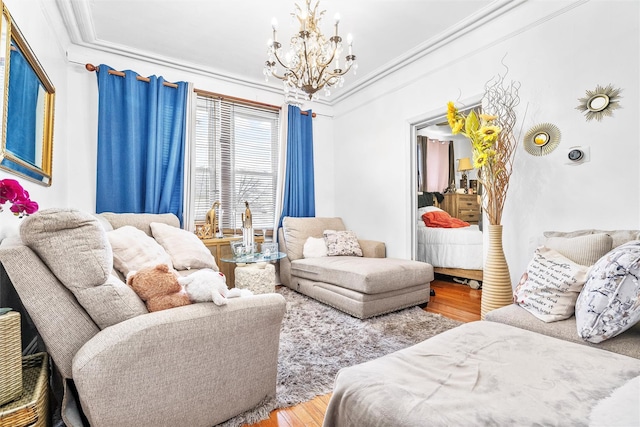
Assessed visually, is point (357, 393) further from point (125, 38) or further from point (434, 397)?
point (125, 38)

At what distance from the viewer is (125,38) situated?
3.01 m

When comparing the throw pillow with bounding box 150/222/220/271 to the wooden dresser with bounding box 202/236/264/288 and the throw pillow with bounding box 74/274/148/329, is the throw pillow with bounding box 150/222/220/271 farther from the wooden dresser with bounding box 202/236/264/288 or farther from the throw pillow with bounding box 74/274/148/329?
the throw pillow with bounding box 74/274/148/329

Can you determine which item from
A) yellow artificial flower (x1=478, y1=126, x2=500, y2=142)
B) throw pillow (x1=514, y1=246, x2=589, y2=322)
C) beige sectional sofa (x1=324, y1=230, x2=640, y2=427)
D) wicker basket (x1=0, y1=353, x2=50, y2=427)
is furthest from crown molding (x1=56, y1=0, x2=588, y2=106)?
wicker basket (x1=0, y1=353, x2=50, y2=427)

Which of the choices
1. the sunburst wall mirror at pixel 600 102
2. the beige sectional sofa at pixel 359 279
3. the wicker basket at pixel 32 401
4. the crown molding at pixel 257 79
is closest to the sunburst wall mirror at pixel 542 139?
the sunburst wall mirror at pixel 600 102

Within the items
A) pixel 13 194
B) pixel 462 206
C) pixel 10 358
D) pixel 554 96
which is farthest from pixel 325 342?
pixel 462 206

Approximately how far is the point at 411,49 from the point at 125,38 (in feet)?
9.52

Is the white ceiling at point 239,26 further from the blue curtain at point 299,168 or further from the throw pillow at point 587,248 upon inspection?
the throw pillow at point 587,248

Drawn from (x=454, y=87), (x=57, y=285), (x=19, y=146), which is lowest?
(x=57, y=285)

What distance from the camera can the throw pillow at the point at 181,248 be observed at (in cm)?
261

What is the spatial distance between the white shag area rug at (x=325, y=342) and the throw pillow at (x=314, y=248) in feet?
2.07

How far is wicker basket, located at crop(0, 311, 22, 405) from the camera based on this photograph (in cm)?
101

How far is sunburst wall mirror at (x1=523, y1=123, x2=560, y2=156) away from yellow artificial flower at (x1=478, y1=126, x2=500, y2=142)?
451mm

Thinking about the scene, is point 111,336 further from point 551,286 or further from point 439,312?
point 439,312

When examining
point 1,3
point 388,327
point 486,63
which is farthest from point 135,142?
point 486,63
